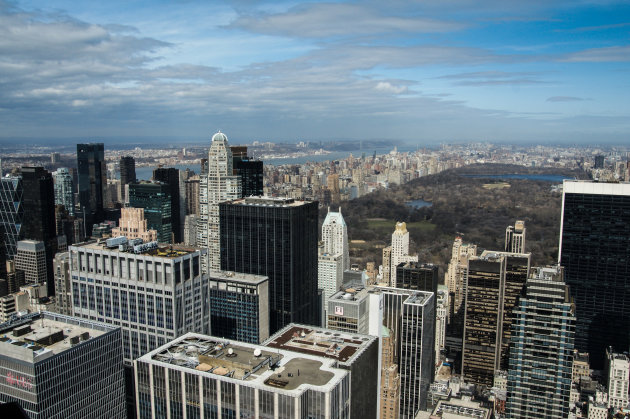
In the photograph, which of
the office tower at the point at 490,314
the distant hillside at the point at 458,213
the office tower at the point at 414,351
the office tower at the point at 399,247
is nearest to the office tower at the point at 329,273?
the office tower at the point at 399,247

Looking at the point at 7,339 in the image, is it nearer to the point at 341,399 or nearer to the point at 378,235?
the point at 341,399

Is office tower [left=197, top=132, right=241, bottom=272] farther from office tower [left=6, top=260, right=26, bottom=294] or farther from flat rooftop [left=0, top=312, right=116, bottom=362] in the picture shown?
flat rooftop [left=0, top=312, right=116, bottom=362]

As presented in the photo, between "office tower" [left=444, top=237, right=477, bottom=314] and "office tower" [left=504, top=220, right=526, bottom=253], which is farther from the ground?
"office tower" [left=504, top=220, right=526, bottom=253]

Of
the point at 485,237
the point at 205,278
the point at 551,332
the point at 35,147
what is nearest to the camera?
the point at 205,278

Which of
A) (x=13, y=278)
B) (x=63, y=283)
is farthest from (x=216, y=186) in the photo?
(x=13, y=278)

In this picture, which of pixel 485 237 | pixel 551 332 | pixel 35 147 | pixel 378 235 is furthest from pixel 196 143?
pixel 551 332

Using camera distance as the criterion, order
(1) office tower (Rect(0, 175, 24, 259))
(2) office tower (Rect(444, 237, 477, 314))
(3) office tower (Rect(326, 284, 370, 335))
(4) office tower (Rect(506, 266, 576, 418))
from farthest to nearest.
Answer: (1) office tower (Rect(0, 175, 24, 259))
(2) office tower (Rect(444, 237, 477, 314))
(4) office tower (Rect(506, 266, 576, 418))
(3) office tower (Rect(326, 284, 370, 335))

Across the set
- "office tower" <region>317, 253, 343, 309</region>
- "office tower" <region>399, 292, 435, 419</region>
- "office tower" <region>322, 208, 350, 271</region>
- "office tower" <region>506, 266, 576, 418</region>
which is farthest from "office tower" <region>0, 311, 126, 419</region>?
"office tower" <region>322, 208, 350, 271</region>
